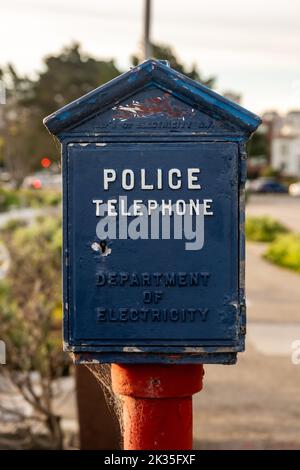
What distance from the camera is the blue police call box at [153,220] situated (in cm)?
217

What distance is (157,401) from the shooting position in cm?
224

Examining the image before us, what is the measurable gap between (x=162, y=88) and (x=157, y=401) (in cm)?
84

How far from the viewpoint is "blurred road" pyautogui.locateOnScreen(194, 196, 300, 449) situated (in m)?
6.12

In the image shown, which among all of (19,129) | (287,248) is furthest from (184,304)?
(19,129)

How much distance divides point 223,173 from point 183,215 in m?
0.15

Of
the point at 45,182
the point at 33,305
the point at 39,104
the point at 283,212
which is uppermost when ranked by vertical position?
the point at 39,104

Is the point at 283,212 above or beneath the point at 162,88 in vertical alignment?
above

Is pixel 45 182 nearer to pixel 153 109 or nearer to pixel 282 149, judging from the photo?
pixel 282 149

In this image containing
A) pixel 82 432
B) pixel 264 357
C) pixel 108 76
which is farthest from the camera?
pixel 264 357

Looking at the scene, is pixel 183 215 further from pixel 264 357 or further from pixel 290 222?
pixel 290 222

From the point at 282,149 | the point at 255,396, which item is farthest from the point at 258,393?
the point at 282,149

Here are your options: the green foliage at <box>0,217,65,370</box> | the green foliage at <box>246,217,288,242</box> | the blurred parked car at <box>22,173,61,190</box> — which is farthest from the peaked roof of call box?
the blurred parked car at <box>22,173,61,190</box>

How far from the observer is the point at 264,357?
8.46 metres

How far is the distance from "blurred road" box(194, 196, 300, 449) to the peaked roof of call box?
4.08 metres
